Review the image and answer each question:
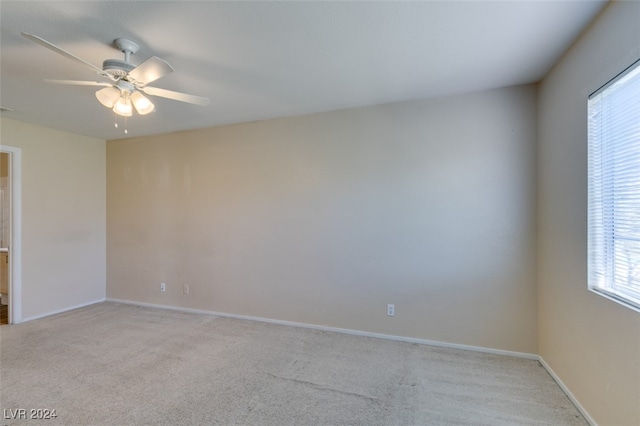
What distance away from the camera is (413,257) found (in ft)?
10.5

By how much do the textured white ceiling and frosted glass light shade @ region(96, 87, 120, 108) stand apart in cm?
25

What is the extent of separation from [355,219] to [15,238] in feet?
13.9

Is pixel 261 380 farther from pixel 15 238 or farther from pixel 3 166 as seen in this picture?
pixel 3 166

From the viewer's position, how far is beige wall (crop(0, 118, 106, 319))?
3922 mm

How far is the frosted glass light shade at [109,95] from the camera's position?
2.23m

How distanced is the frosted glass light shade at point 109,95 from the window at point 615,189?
128 inches

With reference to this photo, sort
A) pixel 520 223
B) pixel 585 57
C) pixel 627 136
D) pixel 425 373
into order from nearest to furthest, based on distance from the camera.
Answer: pixel 627 136 < pixel 585 57 < pixel 425 373 < pixel 520 223

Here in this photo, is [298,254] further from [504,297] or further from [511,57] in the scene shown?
[511,57]

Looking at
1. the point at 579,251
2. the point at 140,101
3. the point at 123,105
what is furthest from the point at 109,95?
the point at 579,251

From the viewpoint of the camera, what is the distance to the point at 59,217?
4.27m

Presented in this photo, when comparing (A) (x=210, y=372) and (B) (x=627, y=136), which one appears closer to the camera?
(B) (x=627, y=136)

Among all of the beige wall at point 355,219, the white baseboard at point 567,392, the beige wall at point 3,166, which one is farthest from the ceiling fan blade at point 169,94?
the beige wall at point 3,166

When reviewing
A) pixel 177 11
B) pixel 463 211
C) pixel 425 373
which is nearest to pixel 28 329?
pixel 177 11

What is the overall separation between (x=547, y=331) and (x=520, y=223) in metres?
0.95
